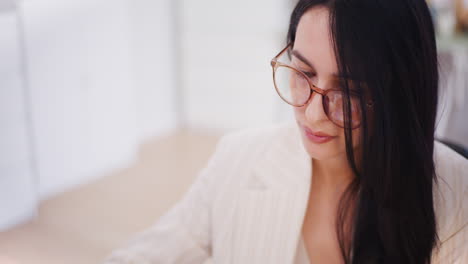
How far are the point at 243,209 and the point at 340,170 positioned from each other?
0.20m

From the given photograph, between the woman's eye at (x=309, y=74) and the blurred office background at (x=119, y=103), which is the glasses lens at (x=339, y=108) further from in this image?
the blurred office background at (x=119, y=103)

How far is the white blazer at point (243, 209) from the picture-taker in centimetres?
108

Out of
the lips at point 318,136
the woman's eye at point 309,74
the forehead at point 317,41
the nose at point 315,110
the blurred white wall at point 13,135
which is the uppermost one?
the forehead at point 317,41

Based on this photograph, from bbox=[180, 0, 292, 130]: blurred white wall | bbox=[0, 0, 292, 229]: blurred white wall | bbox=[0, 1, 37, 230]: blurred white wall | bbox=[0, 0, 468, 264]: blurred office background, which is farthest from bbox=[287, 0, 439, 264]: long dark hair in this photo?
bbox=[180, 0, 292, 130]: blurred white wall

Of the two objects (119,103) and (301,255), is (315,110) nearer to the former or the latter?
(301,255)

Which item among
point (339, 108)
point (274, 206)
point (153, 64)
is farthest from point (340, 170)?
point (153, 64)

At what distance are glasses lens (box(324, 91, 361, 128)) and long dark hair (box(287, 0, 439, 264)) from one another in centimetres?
1

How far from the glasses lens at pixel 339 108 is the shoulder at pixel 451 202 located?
21 centimetres

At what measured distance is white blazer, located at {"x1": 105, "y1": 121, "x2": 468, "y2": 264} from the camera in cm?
108

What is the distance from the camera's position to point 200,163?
3.27 metres

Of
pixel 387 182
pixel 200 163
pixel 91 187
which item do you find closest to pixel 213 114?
pixel 200 163

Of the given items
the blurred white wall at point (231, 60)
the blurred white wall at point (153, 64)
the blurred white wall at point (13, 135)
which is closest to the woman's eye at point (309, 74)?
the blurred white wall at point (13, 135)

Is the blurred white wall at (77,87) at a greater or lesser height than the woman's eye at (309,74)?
lesser

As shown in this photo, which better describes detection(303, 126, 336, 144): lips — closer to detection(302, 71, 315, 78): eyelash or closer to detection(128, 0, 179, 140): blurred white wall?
detection(302, 71, 315, 78): eyelash
